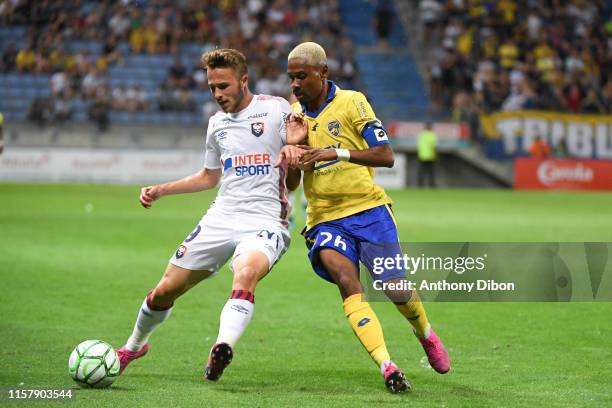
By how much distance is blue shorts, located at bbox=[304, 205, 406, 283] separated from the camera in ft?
21.6

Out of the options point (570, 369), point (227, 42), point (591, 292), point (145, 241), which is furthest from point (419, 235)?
point (227, 42)

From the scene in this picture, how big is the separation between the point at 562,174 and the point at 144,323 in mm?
27495

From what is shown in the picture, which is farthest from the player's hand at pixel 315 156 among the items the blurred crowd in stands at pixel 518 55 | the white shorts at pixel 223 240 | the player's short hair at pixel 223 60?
the blurred crowd in stands at pixel 518 55

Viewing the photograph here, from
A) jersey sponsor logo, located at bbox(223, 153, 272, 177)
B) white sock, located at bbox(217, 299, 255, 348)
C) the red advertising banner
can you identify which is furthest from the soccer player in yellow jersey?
the red advertising banner

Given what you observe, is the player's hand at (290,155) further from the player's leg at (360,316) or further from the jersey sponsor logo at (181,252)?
the jersey sponsor logo at (181,252)

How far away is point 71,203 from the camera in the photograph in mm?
23250

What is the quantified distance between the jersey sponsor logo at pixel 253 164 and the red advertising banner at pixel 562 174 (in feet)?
Result: 89.2

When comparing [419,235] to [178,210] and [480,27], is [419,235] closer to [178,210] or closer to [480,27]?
[178,210]

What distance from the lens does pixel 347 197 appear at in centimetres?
677

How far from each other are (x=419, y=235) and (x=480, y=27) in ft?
68.4

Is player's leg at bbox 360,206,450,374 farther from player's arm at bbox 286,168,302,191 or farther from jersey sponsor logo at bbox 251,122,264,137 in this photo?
jersey sponsor logo at bbox 251,122,264,137

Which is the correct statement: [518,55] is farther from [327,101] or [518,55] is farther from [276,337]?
[327,101]

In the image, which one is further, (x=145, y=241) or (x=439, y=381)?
(x=145, y=241)

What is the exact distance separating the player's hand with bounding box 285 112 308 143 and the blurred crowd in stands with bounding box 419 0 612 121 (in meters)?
27.3
